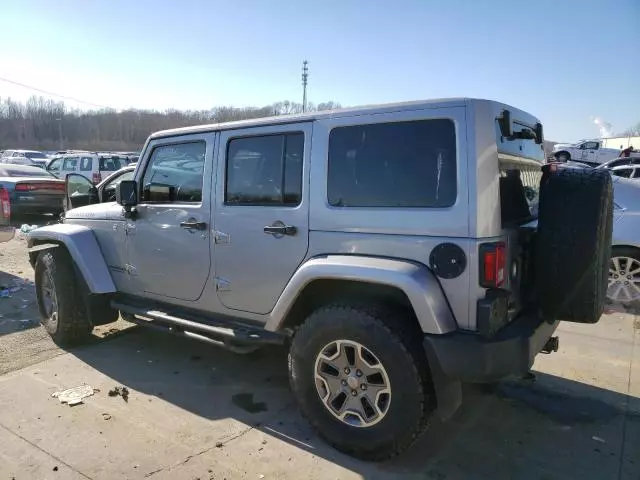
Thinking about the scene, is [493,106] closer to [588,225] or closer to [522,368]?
[588,225]

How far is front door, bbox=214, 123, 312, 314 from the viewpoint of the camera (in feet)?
10.7

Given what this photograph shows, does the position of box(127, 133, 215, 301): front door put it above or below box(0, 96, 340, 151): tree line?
below

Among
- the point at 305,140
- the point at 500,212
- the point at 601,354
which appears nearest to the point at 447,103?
the point at 500,212

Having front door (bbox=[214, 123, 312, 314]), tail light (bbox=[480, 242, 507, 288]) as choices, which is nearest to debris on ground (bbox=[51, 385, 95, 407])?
front door (bbox=[214, 123, 312, 314])

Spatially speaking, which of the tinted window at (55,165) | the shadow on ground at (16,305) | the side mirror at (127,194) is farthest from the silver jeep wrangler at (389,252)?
the tinted window at (55,165)

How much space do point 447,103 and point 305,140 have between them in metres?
0.97

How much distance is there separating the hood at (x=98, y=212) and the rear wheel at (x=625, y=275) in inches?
225

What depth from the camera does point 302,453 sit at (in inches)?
120

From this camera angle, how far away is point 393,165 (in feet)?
9.54

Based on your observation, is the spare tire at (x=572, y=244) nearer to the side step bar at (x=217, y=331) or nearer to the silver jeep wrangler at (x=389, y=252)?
the silver jeep wrangler at (x=389, y=252)

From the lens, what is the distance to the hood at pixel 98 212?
4.51m

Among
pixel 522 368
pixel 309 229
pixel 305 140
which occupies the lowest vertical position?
pixel 522 368

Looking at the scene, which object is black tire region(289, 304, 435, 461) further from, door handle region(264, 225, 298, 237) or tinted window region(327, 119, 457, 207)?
tinted window region(327, 119, 457, 207)

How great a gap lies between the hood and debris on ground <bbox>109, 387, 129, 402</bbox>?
147cm
